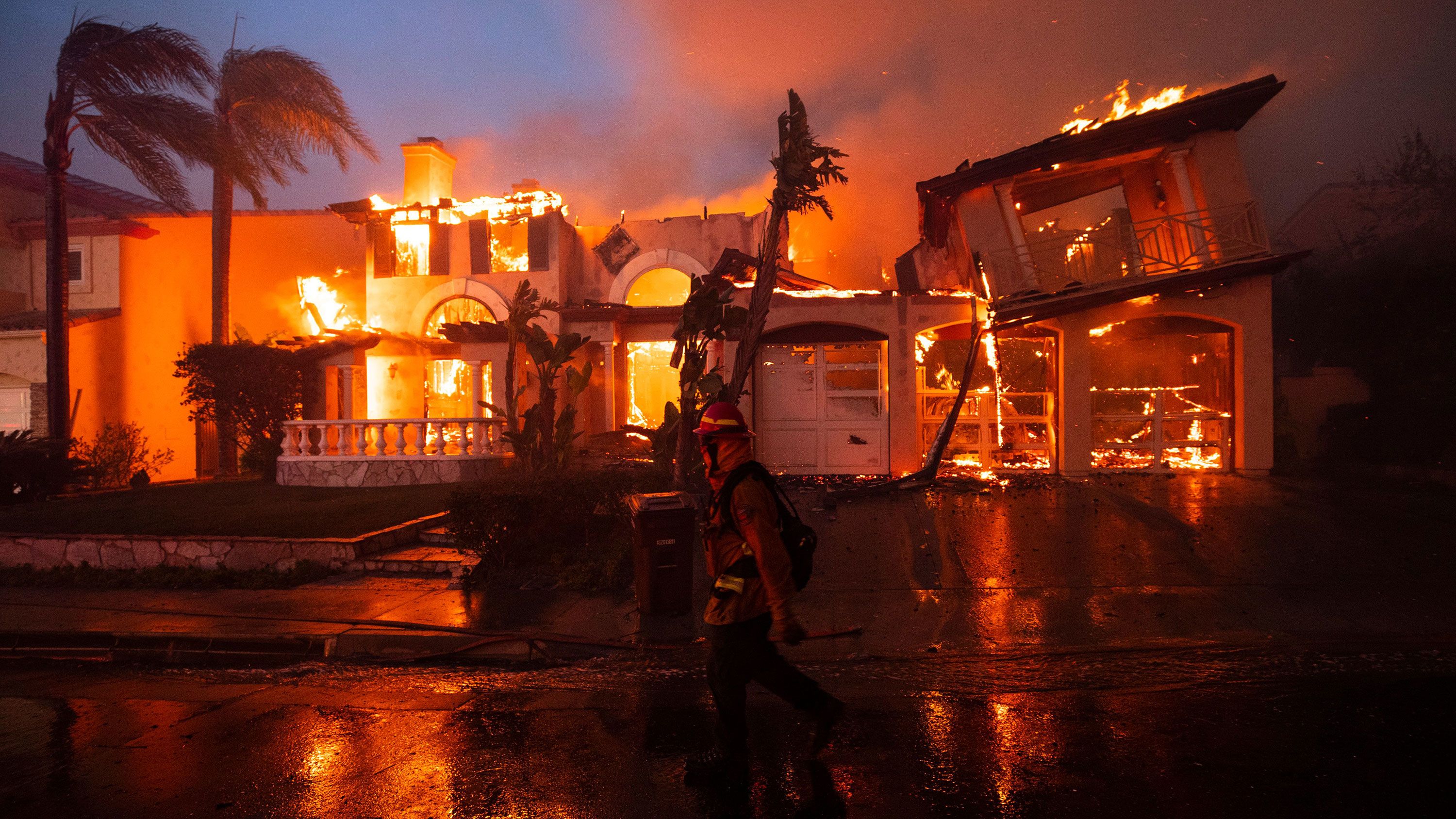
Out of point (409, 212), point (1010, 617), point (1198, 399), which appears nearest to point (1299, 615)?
point (1010, 617)

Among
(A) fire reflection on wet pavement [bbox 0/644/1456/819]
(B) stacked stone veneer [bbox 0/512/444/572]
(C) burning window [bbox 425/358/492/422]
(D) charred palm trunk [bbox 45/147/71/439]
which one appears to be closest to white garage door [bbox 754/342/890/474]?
(B) stacked stone veneer [bbox 0/512/444/572]

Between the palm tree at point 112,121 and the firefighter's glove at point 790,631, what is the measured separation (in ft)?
52.2

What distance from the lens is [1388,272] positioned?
52.1ft

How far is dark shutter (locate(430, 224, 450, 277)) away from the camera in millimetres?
22203

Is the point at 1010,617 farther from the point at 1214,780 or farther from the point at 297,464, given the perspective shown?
the point at 297,464

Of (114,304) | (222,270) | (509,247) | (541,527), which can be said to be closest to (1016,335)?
(541,527)

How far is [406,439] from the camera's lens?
14.9 meters

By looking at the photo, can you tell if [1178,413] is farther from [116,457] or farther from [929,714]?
[116,457]

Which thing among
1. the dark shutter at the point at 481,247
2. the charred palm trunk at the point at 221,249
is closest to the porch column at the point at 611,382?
the dark shutter at the point at 481,247

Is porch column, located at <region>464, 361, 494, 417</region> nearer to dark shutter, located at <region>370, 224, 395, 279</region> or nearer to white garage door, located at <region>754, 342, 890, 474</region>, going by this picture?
white garage door, located at <region>754, 342, 890, 474</region>

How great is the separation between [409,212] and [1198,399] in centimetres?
1955

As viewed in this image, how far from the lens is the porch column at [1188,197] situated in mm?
13766

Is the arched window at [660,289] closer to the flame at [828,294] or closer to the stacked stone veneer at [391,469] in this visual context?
the flame at [828,294]

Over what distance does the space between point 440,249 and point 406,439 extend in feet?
29.4
